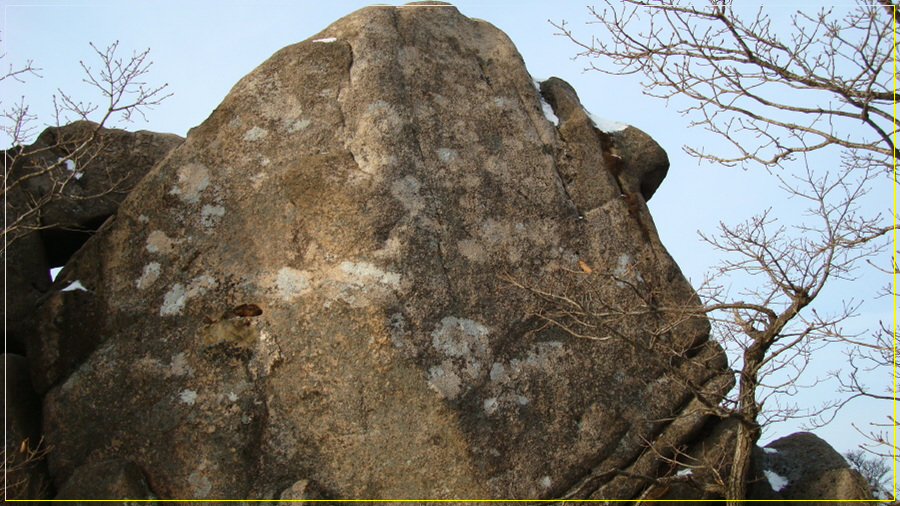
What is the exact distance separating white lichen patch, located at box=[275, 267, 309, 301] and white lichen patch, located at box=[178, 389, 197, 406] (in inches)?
33.7

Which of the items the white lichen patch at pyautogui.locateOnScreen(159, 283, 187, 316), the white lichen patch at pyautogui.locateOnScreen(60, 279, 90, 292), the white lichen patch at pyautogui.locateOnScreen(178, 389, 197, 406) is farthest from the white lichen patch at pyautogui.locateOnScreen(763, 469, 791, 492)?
the white lichen patch at pyautogui.locateOnScreen(60, 279, 90, 292)

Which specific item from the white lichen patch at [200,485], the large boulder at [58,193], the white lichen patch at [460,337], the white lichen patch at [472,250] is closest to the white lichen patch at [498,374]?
the white lichen patch at [460,337]

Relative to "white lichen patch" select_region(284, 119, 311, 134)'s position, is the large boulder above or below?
below

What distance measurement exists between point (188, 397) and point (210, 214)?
137cm

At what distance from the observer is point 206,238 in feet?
19.3

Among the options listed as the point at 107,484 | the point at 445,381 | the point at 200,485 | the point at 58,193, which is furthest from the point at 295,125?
the point at 107,484

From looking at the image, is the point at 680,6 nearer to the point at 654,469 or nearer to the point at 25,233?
the point at 654,469

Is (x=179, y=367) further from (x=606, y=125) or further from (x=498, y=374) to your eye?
(x=606, y=125)

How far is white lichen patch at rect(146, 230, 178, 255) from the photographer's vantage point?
19.2ft

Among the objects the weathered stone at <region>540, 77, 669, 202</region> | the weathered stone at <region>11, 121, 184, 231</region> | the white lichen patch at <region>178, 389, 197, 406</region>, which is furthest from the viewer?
the weathered stone at <region>540, 77, 669, 202</region>

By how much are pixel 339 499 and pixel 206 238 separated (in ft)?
6.86

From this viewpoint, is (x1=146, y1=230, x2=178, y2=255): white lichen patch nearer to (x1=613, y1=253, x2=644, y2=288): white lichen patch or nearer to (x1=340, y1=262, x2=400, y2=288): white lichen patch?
(x1=340, y1=262, x2=400, y2=288): white lichen patch

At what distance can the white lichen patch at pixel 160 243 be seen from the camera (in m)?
5.86

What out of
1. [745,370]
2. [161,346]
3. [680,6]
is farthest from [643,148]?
[161,346]
